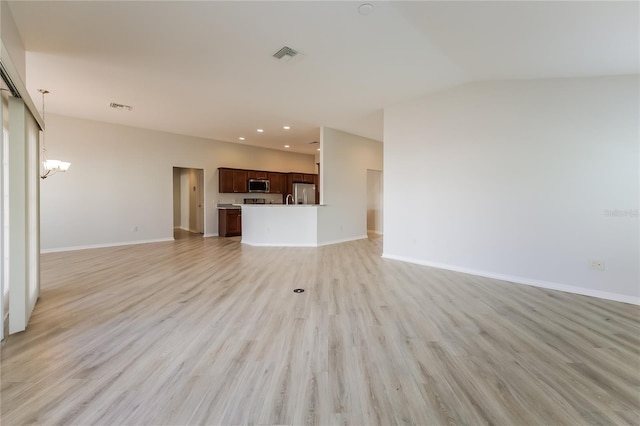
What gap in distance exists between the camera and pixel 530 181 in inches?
145

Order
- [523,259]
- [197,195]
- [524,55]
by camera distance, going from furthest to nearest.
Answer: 1. [197,195]
2. [523,259]
3. [524,55]

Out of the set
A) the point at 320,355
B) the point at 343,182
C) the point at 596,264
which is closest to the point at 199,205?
the point at 343,182

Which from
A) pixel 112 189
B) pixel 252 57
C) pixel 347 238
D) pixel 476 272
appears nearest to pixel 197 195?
pixel 112 189

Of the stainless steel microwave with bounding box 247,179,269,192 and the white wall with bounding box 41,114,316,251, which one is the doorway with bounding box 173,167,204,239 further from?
the stainless steel microwave with bounding box 247,179,269,192

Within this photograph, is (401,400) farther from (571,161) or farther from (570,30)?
(571,161)

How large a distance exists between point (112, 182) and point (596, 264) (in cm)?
922

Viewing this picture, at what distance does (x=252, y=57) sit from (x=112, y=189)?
18.2ft

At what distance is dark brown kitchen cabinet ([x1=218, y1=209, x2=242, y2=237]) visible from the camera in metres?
8.33

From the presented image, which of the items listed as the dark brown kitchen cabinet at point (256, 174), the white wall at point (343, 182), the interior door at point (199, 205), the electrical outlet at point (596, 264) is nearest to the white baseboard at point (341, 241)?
the white wall at point (343, 182)

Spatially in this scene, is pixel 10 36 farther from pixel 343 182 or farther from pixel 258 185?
pixel 258 185

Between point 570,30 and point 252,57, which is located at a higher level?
point 252,57

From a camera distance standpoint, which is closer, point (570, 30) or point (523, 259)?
point (570, 30)

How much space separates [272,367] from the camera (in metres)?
1.84

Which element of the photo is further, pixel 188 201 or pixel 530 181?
pixel 188 201
